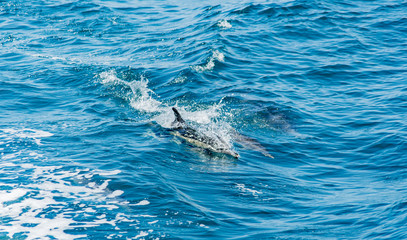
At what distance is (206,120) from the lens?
1783 centimetres

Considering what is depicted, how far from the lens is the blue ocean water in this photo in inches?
468

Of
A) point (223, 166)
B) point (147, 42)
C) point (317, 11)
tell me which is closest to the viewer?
point (223, 166)

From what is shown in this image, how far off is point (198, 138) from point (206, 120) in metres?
1.74

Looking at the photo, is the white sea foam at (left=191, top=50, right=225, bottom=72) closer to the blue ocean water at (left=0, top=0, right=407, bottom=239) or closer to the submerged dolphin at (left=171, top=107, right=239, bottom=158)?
the blue ocean water at (left=0, top=0, right=407, bottom=239)

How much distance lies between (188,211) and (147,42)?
16139 millimetres

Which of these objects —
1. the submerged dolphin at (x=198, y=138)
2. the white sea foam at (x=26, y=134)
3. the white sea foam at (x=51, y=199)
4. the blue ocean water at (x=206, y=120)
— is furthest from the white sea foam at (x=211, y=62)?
the white sea foam at (x=51, y=199)

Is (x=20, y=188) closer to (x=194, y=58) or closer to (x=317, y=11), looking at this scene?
(x=194, y=58)

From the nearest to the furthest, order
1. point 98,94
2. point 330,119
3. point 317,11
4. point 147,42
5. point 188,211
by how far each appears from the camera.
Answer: point 188,211
point 330,119
point 98,94
point 147,42
point 317,11

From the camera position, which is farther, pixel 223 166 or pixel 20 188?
pixel 223 166

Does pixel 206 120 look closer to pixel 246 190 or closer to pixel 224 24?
pixel 246 190

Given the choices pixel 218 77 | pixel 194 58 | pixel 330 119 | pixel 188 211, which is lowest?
pixel 188 211

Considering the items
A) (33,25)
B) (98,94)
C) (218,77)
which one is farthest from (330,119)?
(33,25)

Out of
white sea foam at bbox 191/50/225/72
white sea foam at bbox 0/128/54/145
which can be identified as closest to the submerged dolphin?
white sea foam at bbox 0/128/54/145

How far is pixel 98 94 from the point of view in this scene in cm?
2055
